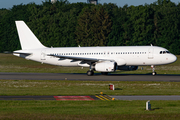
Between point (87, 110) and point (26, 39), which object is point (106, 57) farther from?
point (87, 110)

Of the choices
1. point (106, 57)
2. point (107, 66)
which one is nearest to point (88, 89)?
point (107, 66)

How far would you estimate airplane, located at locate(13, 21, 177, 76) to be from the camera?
Answer: 4134cm

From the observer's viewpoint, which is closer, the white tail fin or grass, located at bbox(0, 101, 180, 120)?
grass, located at bbox(0, 101, 180, 120)

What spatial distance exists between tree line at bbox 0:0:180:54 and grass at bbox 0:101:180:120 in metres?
80.9

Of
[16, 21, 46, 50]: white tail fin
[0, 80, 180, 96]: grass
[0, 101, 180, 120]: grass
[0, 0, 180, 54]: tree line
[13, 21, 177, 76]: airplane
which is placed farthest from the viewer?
[0, 0, 180, 54]: tree line

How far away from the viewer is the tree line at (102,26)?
334 feet

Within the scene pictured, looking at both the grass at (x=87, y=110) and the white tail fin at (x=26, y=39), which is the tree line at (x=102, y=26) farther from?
the grass at (x=87, y=110)

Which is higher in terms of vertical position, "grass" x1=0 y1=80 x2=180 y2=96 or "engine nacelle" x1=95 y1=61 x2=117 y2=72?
"engine nacelle" x1=95 y1=61 x2=117 y2=72

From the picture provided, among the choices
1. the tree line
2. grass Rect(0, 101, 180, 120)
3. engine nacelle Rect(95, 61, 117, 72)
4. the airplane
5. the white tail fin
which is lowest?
grass Rect(0, 101, 180, 120)

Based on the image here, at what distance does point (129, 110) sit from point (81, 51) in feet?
91.9

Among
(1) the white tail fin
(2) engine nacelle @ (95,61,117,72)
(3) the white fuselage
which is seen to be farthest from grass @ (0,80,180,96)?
(1) the white tail fin

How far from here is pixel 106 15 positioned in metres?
110

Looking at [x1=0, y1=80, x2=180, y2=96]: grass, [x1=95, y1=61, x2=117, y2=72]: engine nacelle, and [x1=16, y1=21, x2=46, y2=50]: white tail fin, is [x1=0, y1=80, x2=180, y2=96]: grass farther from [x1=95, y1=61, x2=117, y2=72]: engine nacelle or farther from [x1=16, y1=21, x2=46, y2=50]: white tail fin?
[x1=16, y1=21, x2=46, y2=50]: white tail fin

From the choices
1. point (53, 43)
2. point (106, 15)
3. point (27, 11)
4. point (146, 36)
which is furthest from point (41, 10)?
point (146, 36)
